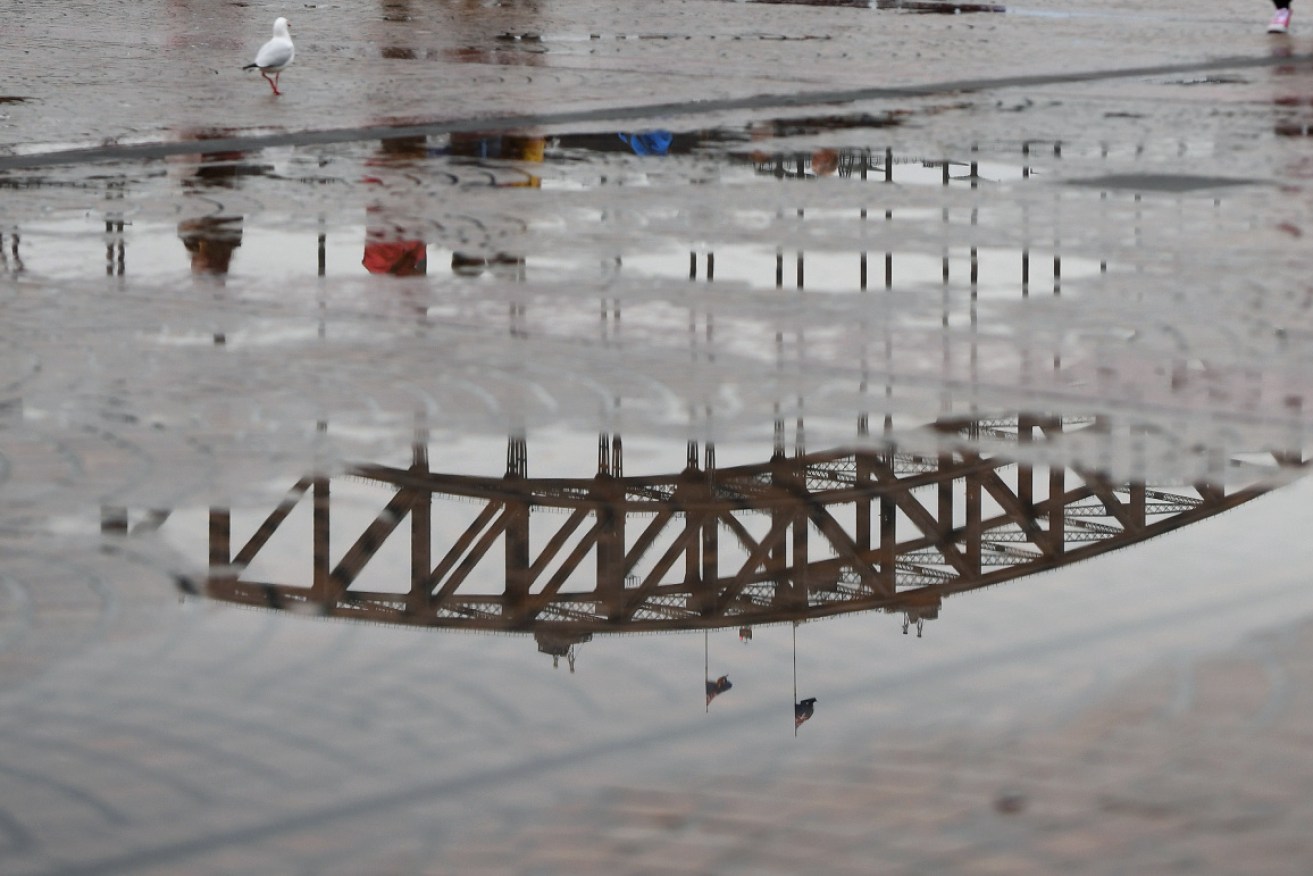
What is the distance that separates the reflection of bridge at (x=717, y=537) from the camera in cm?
447

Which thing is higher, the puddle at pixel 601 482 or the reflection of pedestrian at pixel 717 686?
the puddle at pixel 601 482

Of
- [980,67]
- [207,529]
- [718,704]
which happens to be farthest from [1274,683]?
[980,67]

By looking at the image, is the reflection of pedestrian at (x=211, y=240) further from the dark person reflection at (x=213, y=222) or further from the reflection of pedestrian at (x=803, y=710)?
the reflection of pedestrian at (x=803, y=710)

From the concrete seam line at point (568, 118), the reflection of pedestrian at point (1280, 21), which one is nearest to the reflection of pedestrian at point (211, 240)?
the concrete seam line at point (568, 118)

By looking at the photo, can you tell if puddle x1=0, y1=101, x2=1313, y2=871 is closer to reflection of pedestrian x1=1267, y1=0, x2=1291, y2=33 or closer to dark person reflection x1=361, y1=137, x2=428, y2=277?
dark person reflection x1=361, y1=137, x2=428, y2=277

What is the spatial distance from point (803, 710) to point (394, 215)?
6880mm

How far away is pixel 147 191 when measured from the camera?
37.6ft

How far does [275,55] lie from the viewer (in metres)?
18.0

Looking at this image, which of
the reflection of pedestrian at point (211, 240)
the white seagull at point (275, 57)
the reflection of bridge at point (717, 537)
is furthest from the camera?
the white seagull at point (275, 57)

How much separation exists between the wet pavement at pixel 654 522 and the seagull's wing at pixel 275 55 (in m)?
5.91

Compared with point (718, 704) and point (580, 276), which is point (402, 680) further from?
point (580, 276)

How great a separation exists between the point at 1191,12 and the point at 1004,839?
30892 millimetres

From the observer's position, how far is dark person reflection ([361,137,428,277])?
904cm

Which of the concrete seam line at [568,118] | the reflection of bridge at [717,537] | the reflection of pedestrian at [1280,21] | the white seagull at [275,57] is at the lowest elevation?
the reflection of bridge at [717,537]
